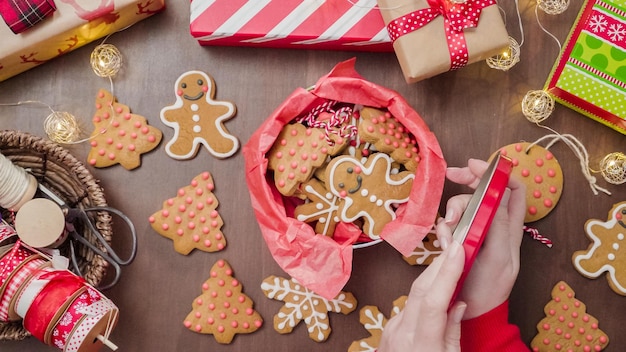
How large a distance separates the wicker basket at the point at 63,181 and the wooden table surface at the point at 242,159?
0.08 m

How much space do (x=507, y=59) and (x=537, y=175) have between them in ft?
0.81

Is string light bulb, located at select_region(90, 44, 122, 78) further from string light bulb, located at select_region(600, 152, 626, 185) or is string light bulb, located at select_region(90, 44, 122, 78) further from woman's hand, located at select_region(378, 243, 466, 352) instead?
string light bulb, located at select_region(600, 152, 626, 185)

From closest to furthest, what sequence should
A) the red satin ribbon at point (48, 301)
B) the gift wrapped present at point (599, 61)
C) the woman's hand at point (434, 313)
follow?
the woman's hand at point (434, 313) < the red satin ribbon at point (48, 301) < the gift wrapped present at point (599, 61)

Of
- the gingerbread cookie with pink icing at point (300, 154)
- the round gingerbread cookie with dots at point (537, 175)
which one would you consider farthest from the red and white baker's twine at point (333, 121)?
the round gingerbread cookie with dots at point (537, 175)

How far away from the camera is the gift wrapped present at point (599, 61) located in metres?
1.15

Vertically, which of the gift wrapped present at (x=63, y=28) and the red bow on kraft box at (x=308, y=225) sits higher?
the gift wrapped present at (x=63, y=28)

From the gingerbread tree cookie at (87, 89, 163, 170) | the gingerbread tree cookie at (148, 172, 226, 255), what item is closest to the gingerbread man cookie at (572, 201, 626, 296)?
the gingerbread tree cookie at (148, 172, 226, 255)

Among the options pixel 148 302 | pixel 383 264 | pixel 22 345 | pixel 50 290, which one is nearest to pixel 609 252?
pixel 383 264

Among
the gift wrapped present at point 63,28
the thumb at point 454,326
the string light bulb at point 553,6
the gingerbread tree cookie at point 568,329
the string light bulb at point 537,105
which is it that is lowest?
the gingerbread tree cookie at point 568,329

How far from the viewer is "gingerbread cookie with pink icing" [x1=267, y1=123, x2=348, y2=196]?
1092 millimetres

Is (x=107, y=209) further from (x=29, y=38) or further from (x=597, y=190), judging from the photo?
(x=597, y=190)

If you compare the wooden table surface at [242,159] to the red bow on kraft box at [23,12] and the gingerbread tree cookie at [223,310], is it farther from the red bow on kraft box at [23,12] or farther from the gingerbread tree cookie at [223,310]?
the red bow on kraft box at [23,12]

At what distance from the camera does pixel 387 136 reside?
1.09m

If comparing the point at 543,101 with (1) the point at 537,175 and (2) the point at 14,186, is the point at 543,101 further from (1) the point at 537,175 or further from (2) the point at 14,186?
(2) the point at 14,186
